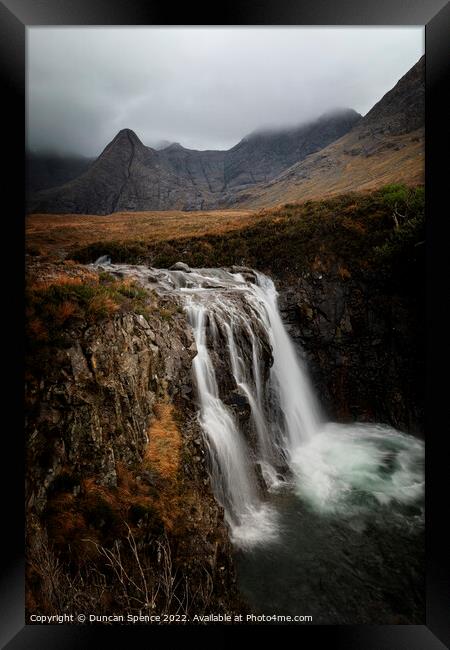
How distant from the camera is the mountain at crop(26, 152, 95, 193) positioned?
4027mm

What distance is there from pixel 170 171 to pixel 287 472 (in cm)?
755

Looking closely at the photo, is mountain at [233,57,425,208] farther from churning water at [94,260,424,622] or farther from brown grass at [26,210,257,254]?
churning water at [94,260,424,622]

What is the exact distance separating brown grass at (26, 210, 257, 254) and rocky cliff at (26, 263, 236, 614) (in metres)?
0.53

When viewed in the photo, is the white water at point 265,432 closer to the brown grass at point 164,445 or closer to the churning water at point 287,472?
the churning water at point 287,472

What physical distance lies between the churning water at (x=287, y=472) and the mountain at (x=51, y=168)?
3006 mm

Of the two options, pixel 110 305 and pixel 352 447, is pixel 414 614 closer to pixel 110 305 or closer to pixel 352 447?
pixel 352 447

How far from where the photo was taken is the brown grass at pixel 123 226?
452 cm

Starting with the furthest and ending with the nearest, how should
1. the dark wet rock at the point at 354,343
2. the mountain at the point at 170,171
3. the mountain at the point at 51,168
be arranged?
1. the dark wet rock at the point at 354,343
2. the mountain at the point at 170,171
3. the mountain at the point at 51,168

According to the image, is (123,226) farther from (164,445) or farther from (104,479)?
(104,479)

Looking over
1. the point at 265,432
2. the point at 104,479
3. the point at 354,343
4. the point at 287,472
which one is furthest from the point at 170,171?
the point at 354,343

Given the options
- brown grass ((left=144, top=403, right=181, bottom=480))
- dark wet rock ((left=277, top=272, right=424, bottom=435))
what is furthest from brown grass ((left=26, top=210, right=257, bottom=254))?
dark wet rock ((left=277, top=272, right=424, bottom=435))
